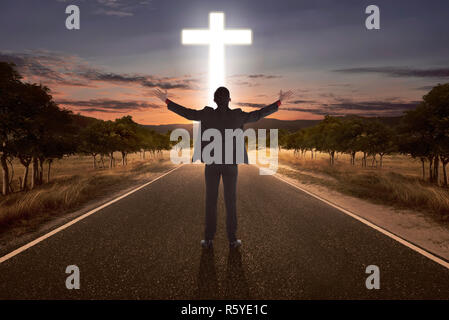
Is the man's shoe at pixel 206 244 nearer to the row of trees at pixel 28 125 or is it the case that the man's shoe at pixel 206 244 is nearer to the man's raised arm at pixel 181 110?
the man's raised arm at pixel 181 110

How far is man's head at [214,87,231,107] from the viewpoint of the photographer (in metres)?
3.79

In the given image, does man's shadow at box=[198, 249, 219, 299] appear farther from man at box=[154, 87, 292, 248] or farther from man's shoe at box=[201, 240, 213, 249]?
man at box=[154, 87, 292, 248]

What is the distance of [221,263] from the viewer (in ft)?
11.9

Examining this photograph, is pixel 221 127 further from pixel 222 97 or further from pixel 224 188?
pixel 224 188

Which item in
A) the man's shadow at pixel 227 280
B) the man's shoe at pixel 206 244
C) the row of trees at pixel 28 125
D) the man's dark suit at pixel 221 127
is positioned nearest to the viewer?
the man's shadow at pixel 227 280

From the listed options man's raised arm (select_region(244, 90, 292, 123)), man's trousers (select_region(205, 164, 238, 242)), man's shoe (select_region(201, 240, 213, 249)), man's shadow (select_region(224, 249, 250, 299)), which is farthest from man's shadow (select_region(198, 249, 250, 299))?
man's raised arm (select_region(244, 90, 292, 123))

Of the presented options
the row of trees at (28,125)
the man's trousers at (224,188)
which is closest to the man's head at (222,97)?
the man's trousers at (224,188)

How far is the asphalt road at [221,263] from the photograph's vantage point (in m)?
2.90

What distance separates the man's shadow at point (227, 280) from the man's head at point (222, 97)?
7.25ft

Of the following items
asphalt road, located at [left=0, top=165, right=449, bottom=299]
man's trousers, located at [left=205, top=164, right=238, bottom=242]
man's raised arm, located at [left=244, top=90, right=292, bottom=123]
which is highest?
man's raised arm, located at [left=244, top=90, right=292, bottom=123]

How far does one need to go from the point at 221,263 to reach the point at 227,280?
0.51 meters

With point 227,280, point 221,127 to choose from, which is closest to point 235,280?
point 227,280

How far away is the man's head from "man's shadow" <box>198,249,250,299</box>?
7.25 feet
